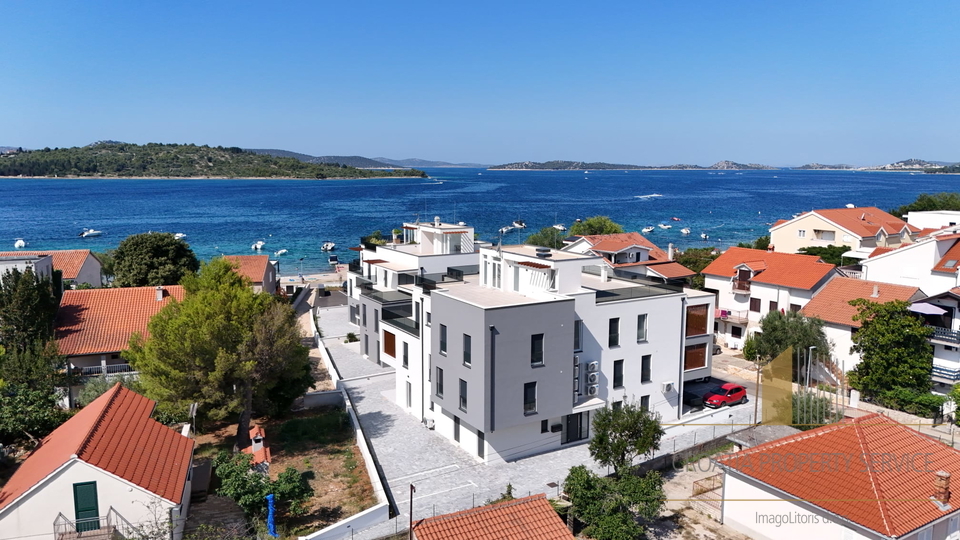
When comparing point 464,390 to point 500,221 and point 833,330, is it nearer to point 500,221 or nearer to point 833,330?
point 833,330

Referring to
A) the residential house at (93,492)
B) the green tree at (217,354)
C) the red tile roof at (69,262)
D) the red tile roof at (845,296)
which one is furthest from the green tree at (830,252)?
the red tile roof at (69,262)

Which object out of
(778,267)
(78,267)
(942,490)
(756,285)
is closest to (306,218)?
(78,267)

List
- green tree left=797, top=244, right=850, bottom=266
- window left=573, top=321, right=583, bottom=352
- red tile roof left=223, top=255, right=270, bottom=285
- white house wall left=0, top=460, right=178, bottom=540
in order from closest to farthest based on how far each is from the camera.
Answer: white house wall left=0, top=460, right=178, bottom=540 → window left=573, top=321, right=583, bottom=352 → green tree left=797, top=244, right=850, bottom=266 → red tile roof left=223, top=255, right=270, bottom=285

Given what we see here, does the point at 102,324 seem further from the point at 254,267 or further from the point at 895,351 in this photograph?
the point at 895,351

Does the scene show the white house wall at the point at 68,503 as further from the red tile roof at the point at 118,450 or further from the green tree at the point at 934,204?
the green tree at the point at 934,204

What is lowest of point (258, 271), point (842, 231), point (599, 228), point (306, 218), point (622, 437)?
point (622, 437)

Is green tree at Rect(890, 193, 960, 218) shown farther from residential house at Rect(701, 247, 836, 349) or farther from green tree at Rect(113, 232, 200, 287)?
green tree at Rect(113, 232, 200, 287)

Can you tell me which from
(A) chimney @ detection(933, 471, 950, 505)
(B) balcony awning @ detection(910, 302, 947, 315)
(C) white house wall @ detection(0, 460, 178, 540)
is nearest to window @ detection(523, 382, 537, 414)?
(C) white house wall @ detection(0, 460, 178, 540)
